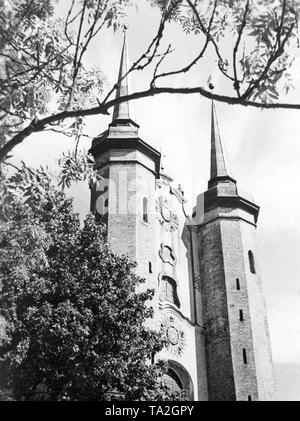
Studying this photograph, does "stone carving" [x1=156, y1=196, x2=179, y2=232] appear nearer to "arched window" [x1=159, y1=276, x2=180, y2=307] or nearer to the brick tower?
the brick tower

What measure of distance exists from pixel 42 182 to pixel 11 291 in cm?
600

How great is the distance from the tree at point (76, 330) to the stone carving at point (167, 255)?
8.02 m

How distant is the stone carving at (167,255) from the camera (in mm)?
24188

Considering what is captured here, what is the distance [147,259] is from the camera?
21.7 metres

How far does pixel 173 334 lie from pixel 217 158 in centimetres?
1067

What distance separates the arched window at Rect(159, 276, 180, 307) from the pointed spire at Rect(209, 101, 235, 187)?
21.3 ft

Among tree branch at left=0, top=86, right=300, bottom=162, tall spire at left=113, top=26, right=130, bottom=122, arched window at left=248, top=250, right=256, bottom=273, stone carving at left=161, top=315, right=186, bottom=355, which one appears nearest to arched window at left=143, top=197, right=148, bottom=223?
stone carving at left=161, top=315, right=186, bottom=355

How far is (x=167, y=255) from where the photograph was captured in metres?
24.6

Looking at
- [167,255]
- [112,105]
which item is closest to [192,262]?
[167,255]

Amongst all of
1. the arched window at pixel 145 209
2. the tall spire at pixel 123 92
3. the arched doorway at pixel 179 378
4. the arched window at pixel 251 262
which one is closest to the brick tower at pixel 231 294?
the arched window at pixel 251 262

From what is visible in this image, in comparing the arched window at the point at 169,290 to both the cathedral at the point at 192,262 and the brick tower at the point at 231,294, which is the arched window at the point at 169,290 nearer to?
the cathedral at the point at 192,262

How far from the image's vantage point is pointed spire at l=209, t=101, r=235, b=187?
93.5ft

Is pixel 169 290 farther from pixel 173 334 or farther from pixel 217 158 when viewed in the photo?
pixel 217 158
